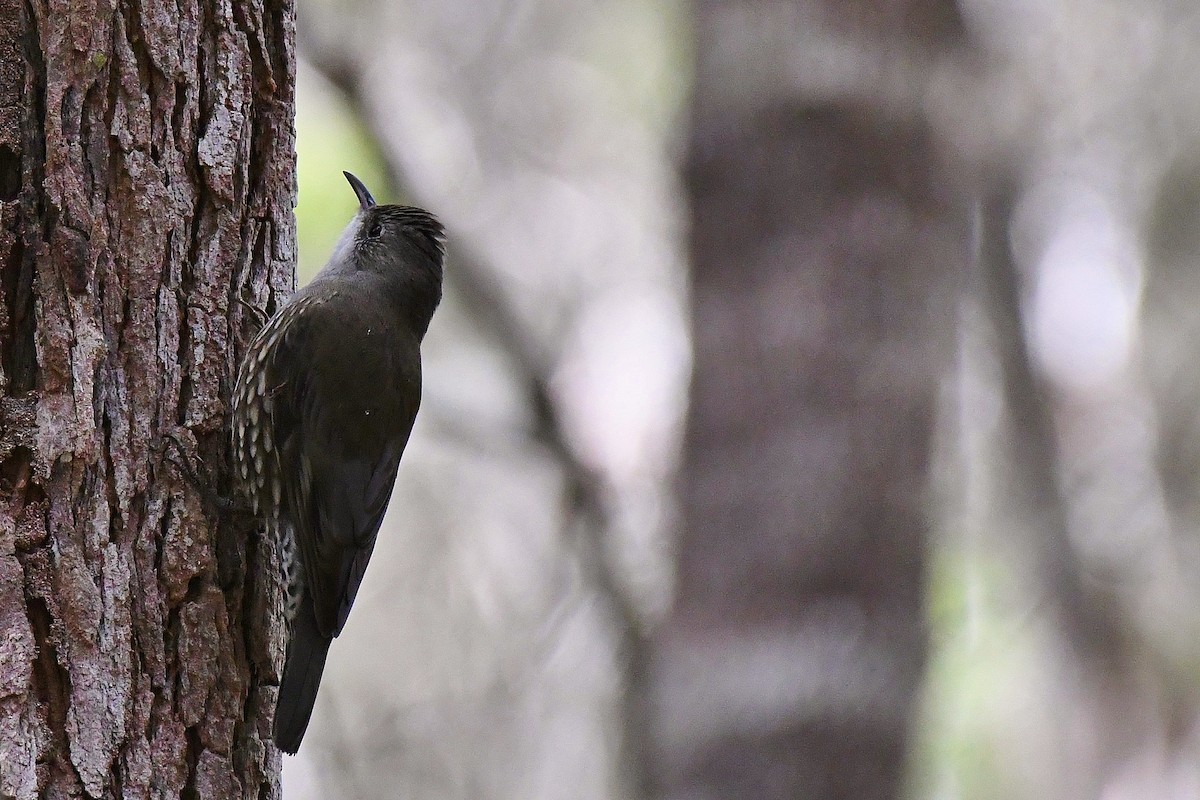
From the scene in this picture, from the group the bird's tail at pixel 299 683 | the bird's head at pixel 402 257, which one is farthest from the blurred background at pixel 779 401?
the bird's tail at pixel 299 683

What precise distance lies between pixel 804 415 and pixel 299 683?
76.3 inches

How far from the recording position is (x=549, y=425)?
494 cm

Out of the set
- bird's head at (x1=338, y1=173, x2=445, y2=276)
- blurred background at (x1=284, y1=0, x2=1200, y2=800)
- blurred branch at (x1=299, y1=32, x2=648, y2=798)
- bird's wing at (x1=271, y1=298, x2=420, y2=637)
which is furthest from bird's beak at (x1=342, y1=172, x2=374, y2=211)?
blurred branch at (x1=299, y1=32, x2=648, y2=798)

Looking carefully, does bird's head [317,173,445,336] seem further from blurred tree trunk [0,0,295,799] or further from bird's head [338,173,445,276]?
blurred tree trunk [0,0,295,799]

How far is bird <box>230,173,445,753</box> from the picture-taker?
2918 mm

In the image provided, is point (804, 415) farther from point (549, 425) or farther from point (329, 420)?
point (329, 420)

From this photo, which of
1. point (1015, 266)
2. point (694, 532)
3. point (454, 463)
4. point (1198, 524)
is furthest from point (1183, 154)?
point (694, 532)

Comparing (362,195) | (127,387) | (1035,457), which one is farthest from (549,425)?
(1035,457)

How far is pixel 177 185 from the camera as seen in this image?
8.70 ft

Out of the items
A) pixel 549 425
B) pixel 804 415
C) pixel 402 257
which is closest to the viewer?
pixel 402 257

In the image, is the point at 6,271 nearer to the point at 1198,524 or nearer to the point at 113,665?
the point at 113,665

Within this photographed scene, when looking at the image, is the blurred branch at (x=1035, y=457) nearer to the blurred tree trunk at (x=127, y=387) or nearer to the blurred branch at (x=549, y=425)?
the blurred branch at (x=549, y=425)

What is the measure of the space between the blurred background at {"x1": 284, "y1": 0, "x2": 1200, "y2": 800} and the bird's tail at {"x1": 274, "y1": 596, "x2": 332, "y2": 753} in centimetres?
146

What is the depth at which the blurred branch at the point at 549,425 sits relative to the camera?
491cm
